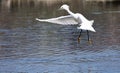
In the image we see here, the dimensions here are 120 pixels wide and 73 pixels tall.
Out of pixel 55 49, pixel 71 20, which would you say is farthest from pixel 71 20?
pixel 55 49

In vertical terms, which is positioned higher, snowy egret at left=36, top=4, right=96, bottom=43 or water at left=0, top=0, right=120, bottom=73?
snowy egret at left=36, top=4, right=96, bottom=43

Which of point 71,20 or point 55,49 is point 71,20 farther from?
point 55,49

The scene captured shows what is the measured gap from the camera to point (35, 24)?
3156 centimetres

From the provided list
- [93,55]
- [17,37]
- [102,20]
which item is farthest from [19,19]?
[93,55]

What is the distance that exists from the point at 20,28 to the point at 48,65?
41.7 ft

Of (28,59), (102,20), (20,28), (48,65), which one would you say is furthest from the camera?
(102,20)

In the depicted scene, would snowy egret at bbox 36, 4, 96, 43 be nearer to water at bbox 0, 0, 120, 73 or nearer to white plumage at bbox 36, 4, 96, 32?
white plumage at bbox 36, 4, 96, 32

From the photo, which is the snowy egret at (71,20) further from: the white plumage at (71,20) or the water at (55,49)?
the water at (55,49)

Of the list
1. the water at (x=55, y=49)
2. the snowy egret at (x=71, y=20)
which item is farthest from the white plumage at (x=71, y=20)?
the water at (x=55, y=49)

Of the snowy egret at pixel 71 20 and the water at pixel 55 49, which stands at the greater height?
the snowy egret at pixel 71 20

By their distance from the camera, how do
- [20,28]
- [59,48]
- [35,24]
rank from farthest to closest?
[35,24], [20,28], [59,48]

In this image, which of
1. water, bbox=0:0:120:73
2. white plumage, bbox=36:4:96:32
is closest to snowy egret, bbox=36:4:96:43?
white plumage, bbox=36:4:96:32

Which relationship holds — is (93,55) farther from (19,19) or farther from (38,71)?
(19,19)

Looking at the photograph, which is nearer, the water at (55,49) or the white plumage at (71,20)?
the white plumage at (71,20)
